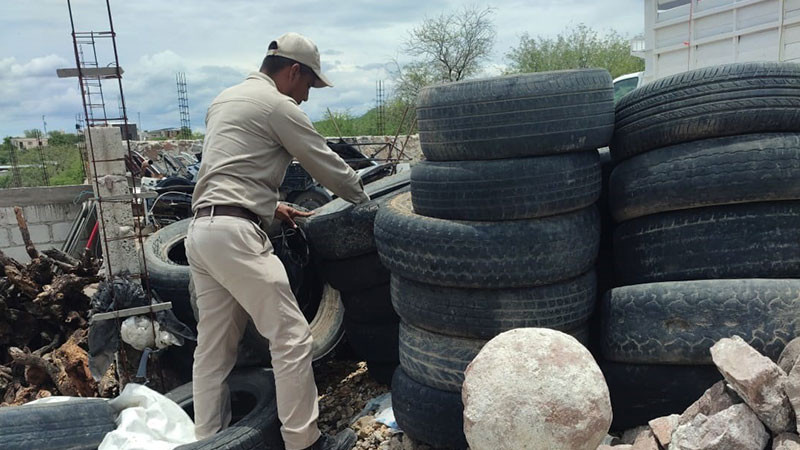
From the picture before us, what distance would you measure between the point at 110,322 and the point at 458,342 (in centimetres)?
227

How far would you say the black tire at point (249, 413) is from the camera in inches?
106

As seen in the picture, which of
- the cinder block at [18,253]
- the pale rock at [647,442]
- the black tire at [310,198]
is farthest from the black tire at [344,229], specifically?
the cinder block at [18,253]

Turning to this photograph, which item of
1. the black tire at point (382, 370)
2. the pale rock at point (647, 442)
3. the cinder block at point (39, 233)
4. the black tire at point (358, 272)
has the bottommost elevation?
the black tire at point (382, 370)

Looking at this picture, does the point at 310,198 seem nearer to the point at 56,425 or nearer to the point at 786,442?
the point at 56,425

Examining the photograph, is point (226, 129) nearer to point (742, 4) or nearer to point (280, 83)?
point (280, 83)

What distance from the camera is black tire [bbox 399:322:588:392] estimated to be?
9.08 ft

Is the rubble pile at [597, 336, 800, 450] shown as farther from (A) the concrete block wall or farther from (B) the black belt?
(A) the concrete block wall

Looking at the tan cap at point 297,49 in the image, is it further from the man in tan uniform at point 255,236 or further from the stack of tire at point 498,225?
the stack of tire at point 498,225

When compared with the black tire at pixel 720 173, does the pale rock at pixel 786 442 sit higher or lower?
lower

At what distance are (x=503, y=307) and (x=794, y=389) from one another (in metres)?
1.11

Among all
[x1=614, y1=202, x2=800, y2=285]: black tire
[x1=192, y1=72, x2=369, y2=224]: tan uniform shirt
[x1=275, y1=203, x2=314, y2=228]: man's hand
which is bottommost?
[x1=614, y1=202, x2=800, y2=285]: black tire

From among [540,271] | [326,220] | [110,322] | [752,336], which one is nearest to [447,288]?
[540,271]

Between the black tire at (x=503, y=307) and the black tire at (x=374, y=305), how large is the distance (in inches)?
32.3

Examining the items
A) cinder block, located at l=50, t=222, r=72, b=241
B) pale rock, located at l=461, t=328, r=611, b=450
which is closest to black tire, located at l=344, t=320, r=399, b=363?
pale rock, located at l=461, t=328, r=611, b=450
